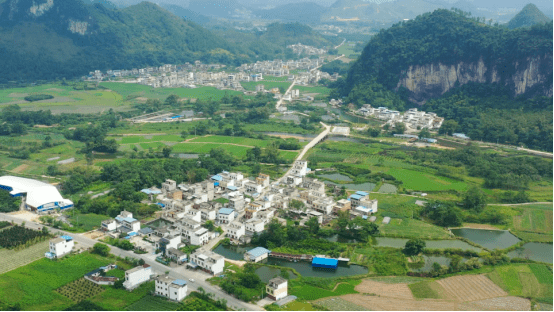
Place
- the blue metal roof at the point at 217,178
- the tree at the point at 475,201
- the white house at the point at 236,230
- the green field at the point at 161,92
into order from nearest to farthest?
1. the white house at the point at 236,230
2. the tree at the point at 475,201
3. the blue metal roof at the point at 217,178
4. the green field at the point at 161,92

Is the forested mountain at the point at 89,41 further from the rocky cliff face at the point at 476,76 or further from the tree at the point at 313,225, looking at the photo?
the tree at the point at 313,225

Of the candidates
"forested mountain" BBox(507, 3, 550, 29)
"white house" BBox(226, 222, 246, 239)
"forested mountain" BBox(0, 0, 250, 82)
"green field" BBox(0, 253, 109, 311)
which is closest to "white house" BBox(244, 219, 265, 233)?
"white house" BBox(226, 222, 246, 239)

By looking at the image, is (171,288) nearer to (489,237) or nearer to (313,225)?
(313,225)

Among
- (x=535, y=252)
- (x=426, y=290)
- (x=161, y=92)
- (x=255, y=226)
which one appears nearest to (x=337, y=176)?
(x=255, y=226)

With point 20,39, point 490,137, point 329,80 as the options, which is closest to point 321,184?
point 490,137

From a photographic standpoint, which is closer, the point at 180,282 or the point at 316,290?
the point at 180,282

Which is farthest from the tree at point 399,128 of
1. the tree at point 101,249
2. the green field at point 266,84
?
A: the tree at point 101,249

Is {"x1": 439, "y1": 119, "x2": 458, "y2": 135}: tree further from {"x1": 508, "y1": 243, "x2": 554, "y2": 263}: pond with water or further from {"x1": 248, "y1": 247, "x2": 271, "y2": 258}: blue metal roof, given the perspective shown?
{"x1": 248, "y1": 247, "x2": 271, "y2": 258}: blue metal roof
